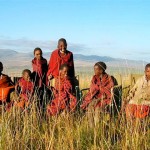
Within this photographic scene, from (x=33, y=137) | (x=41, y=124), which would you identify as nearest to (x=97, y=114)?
(x=41, y=124)

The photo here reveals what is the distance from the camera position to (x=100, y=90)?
7465 millimetres

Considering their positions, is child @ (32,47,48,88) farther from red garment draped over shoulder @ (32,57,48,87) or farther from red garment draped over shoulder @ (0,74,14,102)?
red garment draped over shoulder @ (0,74,14,102)

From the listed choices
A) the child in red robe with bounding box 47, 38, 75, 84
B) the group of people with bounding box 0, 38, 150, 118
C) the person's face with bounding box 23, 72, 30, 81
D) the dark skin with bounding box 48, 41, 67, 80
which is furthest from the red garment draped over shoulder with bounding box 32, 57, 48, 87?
the person's face with bounding box 23, 72, 30, 81

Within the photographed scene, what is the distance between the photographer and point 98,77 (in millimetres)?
7742

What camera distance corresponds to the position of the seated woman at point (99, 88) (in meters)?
7.30

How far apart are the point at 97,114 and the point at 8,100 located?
2508mm

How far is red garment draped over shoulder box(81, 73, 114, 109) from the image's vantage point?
7298 mm

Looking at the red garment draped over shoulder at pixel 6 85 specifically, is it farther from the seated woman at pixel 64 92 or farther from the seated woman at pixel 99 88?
the seated woman at pixel 99 88

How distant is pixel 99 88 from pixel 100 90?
0.10 m

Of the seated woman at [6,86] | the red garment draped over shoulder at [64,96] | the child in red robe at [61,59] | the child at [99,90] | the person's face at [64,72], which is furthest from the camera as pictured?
the child in red robe at [61,59]

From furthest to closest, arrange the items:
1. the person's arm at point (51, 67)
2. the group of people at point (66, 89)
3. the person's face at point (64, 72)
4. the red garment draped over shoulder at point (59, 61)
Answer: the person's arm at point (51, 67) → the red garment draped over shoulder at point (59, 61) → the person's face at point (64, 72) → the group of people at point (66, 89)

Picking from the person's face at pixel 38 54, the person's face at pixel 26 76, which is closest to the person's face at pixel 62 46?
the person's face at pixel 38 54

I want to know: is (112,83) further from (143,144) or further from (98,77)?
(143,144)

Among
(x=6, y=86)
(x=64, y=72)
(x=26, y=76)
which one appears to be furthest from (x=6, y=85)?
(x=64, y=72)
